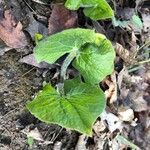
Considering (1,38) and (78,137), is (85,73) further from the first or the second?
(1,38)

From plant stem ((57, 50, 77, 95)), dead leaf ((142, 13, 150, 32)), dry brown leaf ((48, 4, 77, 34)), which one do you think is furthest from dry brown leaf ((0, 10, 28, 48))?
dead leaf ((142, 13, 150, 32))

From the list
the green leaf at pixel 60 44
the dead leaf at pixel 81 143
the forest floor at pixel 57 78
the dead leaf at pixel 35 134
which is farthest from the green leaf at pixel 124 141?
the green leaf at pixel 60 44

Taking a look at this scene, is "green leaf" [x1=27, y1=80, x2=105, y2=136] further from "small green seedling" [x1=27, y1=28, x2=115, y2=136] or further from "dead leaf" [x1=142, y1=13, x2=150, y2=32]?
"dead leaf" [x1=142, y1=13, x2=150, y2=32]

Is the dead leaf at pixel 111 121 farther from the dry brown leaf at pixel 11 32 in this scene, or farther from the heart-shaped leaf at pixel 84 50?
the dry brown leaf at pixel 11 32

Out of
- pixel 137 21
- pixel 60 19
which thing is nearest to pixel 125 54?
pixel 137 21

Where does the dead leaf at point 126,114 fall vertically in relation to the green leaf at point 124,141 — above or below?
above

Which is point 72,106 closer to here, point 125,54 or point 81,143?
point 81,143
